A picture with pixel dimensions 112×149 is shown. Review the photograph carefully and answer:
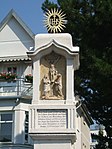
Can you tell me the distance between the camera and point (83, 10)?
31.9 metres

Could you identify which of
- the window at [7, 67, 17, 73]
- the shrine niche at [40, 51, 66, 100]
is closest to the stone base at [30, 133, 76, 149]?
the shrine niche at [40, 51, 66, 100]

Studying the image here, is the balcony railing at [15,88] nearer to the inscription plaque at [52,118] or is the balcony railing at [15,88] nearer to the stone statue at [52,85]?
the stone statue at [52,85]

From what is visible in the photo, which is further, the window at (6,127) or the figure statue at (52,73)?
the window at (6,127)

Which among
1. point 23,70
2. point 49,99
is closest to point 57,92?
point 49,99

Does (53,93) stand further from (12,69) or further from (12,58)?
(12,69)

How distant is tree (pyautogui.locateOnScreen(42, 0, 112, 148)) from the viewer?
28.3 m

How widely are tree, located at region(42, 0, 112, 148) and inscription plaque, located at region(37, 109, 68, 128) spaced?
36.5 ft

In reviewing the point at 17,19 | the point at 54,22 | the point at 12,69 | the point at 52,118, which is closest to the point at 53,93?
the point at 52,118

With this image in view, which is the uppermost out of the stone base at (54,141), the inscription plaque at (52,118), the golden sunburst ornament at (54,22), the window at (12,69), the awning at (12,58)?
the awning at (12,58)

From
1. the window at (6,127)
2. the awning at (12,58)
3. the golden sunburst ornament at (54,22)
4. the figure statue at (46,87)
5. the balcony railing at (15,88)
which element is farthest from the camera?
the awning at (12,58)

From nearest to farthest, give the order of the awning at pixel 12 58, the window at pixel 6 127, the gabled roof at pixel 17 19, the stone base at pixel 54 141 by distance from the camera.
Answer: the stone base at pixel 54 141 → the window at pixel 6 127 → the awning at pixel 12 58 → the gabled roof at pixel 17 19

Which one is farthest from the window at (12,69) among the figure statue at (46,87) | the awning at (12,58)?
the figure statue at (46,87)

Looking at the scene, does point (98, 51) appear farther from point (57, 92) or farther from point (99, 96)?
point (57, 92)

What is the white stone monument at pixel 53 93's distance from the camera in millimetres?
16328
